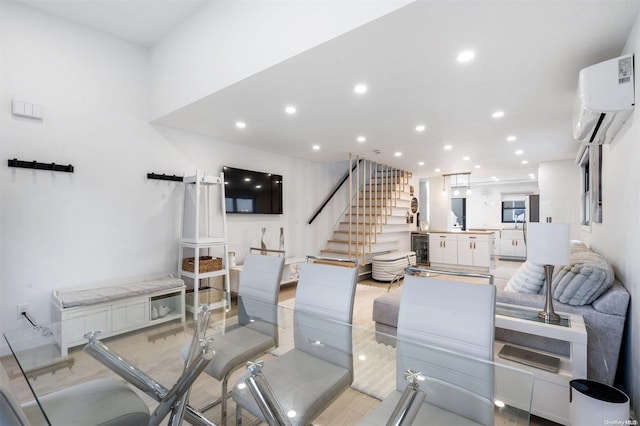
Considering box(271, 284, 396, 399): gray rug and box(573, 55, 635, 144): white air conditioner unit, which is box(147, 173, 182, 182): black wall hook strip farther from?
box(573, 55, 635, 144): white air conditioner unit

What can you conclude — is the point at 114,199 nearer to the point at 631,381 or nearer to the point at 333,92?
the point at 333,92

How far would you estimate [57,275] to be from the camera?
292cm

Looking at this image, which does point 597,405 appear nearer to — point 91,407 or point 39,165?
point 91,407

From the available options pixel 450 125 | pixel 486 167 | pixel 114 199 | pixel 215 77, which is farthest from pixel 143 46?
pixel 486 167

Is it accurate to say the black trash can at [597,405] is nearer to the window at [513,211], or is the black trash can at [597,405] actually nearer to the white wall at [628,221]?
the white wall at [628,221]

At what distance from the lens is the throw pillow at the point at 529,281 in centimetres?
241

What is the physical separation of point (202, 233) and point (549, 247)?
3.79m

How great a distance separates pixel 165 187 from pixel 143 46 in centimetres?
170

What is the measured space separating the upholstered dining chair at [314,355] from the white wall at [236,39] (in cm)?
157

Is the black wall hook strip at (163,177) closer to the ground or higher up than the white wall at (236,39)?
closer to the ground

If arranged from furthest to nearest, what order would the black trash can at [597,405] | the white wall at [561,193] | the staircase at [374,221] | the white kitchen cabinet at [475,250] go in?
the white kitchen cabinet at [475,250] → the staircase at [374,221] → the white wall at [561,193] → the black trash can at [597,405]

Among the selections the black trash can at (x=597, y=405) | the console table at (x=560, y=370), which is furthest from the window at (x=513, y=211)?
the black trash can at (x=597, y=405)

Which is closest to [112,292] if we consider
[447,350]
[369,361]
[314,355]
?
[314,355]

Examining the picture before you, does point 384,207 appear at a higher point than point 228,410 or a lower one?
higher
